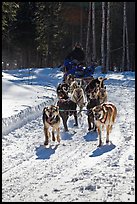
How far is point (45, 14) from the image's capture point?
36969 mm

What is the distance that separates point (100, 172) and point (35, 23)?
3203cm

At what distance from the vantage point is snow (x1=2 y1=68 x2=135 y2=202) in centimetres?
614

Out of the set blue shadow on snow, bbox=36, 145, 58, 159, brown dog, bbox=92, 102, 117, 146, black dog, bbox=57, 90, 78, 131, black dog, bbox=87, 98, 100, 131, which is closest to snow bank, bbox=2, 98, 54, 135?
black dog, bbox=57, 90, 78, 131

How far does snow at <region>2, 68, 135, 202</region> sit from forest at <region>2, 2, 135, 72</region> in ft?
71.4

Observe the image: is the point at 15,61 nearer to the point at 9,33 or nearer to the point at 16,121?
the point at 9,33

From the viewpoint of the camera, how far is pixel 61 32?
3900cm

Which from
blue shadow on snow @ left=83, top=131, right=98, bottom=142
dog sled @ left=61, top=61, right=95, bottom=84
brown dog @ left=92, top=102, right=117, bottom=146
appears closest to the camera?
brown dog @ left=92, top=102, right=117, bottom=146

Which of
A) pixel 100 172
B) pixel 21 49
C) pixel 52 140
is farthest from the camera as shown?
pixel 21 49

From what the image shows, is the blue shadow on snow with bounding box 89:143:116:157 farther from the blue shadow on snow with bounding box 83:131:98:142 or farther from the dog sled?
the dog sled

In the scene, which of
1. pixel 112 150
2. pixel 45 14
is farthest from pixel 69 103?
pixel 45 14

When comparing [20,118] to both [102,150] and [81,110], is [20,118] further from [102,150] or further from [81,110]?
[102,150]

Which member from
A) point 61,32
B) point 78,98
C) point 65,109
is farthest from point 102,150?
point 61,32

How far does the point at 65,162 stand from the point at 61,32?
32.0 m

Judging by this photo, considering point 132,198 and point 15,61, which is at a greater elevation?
point 15,61
